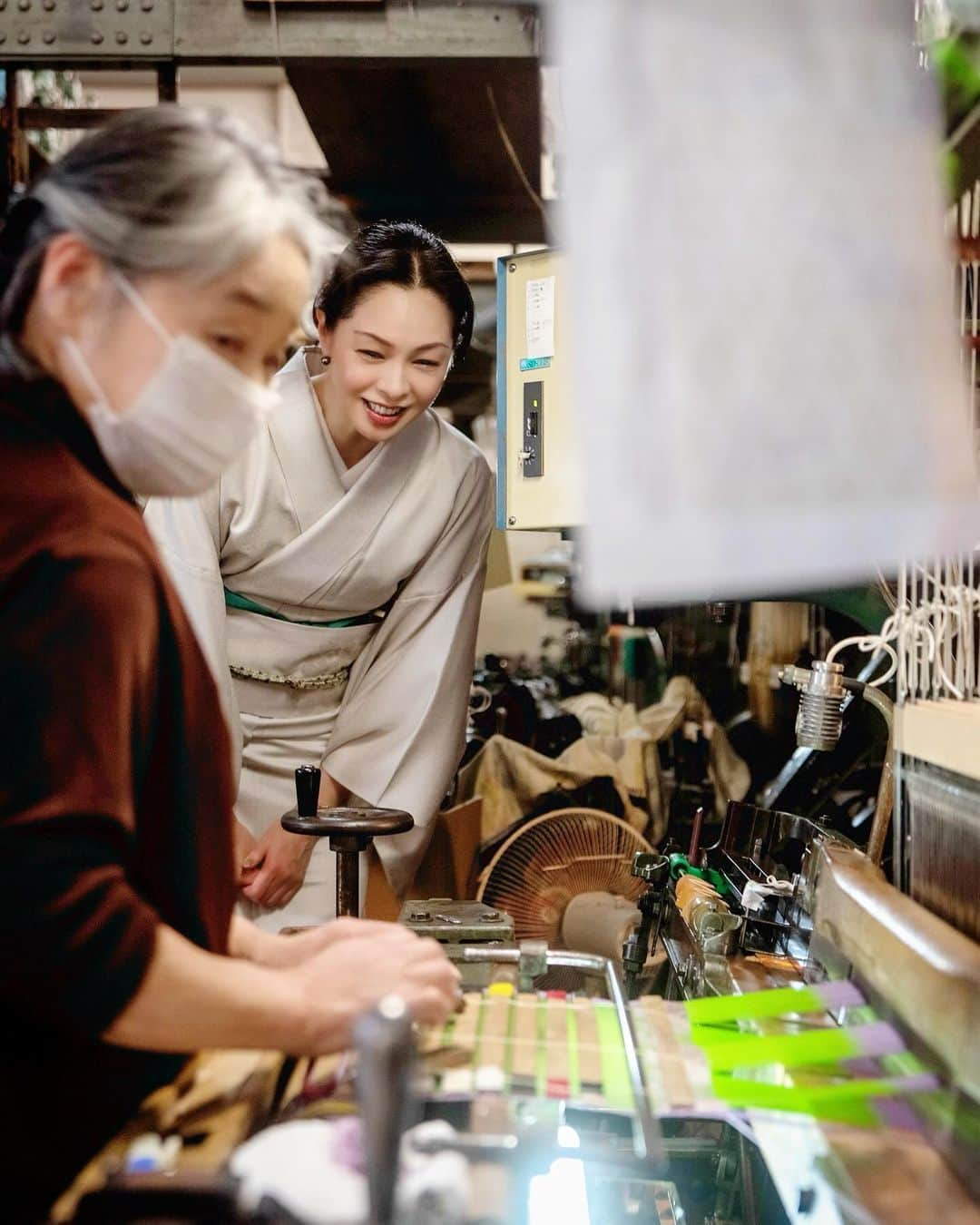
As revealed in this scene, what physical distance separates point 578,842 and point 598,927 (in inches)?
16.1

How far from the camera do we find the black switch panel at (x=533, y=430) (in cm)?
227

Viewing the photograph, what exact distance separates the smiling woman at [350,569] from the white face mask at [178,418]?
866 millimetres


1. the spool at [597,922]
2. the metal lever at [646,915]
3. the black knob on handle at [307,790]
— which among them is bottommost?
the spool at [597,922]

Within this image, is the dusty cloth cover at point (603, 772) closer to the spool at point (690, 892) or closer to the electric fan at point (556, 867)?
the electric fan at point (556, 867)

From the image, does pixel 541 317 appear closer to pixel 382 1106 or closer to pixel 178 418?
pixel 178 418

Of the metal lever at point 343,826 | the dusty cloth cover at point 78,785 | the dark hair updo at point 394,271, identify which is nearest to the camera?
the dusty cloth cover at point 78,785

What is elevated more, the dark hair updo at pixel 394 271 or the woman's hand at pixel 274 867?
the dark hair updo at pixel 394 271

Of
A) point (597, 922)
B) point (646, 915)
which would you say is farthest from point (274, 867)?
point (597, 922)

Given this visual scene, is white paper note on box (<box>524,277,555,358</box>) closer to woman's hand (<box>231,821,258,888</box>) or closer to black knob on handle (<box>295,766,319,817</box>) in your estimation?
black knob on handle (<box>295,766,319,817</box>)

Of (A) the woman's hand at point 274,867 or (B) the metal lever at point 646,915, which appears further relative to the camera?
(A) the woman's hand at point 274,867

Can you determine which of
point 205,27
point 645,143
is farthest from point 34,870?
point 205,27

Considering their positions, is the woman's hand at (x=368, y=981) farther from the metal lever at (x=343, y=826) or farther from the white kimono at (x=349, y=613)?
the white kimono at (x=349, y=613)

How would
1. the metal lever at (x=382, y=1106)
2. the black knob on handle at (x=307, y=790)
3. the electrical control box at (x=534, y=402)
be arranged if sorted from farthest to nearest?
1. the electrical control box at (x=534, y=402)
2. the black knob on handle at (x=307, y=790)
3. the metal lever at (x=382, y=1106)

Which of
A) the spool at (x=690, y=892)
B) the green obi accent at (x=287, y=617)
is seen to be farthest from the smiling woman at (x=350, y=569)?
the spool at (x=690, y=892)
